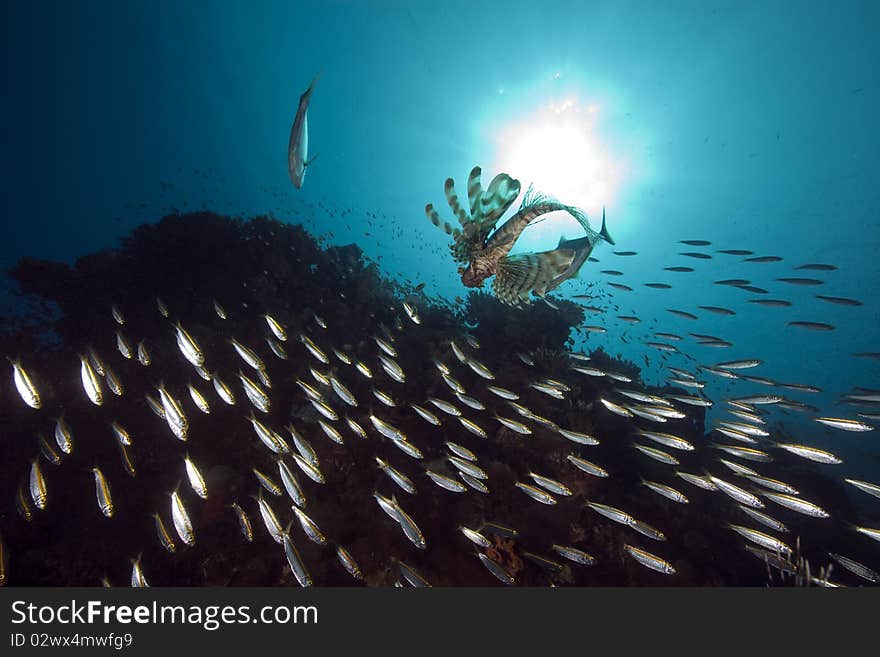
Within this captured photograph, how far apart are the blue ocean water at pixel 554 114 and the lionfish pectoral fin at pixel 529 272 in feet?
Answer: 11.5

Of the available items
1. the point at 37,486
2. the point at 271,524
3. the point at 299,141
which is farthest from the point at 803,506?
the point at 37,486

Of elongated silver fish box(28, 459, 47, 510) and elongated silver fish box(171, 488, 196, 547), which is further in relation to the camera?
elongated silver fish box(28, 459, 47, 510)

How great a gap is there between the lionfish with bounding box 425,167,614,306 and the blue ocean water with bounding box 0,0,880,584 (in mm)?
2437

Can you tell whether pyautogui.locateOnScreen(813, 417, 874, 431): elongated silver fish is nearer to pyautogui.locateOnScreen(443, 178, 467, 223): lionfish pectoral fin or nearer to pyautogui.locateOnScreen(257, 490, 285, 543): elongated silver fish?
pyautogui.locateOnScreen(443, 178, 467, 223): lionfish pectoral fin

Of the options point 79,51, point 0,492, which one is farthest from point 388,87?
point 79,51

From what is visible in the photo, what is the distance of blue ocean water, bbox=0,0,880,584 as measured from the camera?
1934 centimetres

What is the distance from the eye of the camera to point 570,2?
18.9 m

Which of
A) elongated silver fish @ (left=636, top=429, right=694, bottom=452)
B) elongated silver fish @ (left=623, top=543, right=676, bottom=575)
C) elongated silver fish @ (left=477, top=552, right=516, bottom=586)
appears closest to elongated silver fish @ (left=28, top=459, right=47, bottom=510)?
elongated silver fish @ (left=477, top=552, right=516, bottom=586)

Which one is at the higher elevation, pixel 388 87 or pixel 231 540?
pixel 388 87

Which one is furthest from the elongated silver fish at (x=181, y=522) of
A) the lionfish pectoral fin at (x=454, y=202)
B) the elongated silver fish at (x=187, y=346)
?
the lionfish pectoral fin at (x=454, y=202)

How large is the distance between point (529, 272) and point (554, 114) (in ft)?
75.1

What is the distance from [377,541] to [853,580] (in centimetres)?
964

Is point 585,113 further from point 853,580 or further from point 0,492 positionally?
point 0,492

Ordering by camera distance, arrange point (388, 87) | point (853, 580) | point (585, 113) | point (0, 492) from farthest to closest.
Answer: point (388, 87) < point (585, 113) < point (853, 580) < point (0, 492)
